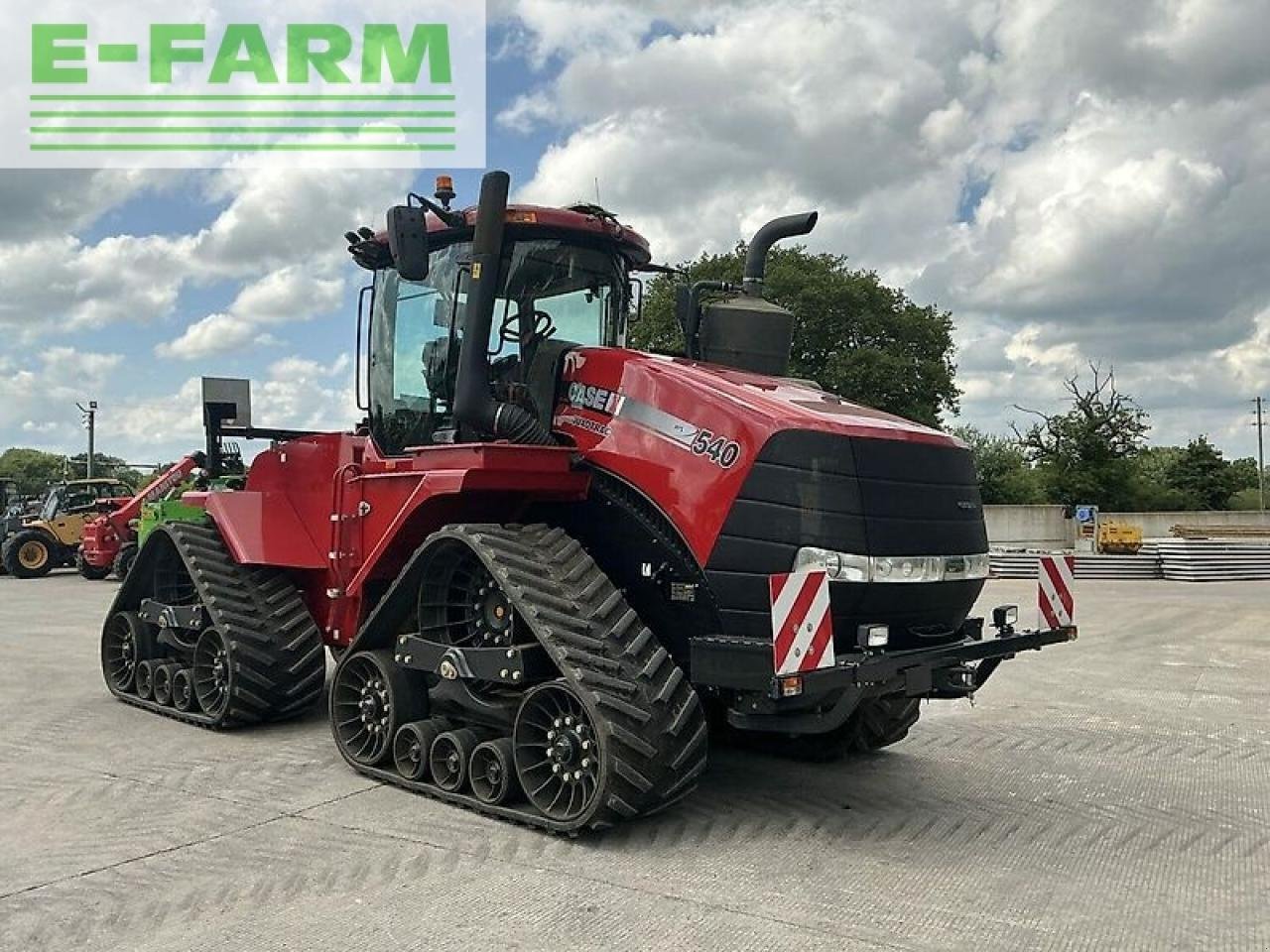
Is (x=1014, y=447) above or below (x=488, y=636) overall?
above

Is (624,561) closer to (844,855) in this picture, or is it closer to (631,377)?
(631,377)

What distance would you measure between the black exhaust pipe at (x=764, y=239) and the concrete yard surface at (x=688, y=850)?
2.84 m

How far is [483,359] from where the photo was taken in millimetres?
6145

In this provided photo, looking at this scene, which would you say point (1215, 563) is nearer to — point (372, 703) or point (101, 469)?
point (372, 703)

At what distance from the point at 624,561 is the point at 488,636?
2.60 feet

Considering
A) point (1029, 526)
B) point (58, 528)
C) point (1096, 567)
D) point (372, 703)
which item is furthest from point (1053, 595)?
point (1029, 526)

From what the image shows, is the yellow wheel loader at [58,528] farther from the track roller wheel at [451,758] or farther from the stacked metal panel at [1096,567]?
the track roller wheel at [451,758]

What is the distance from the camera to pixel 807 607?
4.81m

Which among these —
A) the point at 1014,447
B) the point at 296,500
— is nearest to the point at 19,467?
the point at 1014,447

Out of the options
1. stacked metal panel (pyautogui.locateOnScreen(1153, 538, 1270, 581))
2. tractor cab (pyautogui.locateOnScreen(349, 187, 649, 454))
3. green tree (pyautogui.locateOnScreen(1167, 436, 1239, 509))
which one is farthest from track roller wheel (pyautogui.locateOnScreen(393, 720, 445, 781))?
green tree (pyautogui.locateOnScreen(1167, 436, 1239, 509))

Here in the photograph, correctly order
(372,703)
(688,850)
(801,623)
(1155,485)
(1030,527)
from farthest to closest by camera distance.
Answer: (1155,485)
(1030,527)
(372,703)
(688,850)
(801,623)

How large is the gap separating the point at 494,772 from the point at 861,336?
35687 millimetres

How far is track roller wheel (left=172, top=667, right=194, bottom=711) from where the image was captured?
7.78 m

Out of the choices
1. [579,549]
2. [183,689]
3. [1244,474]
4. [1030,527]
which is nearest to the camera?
[579,549]
